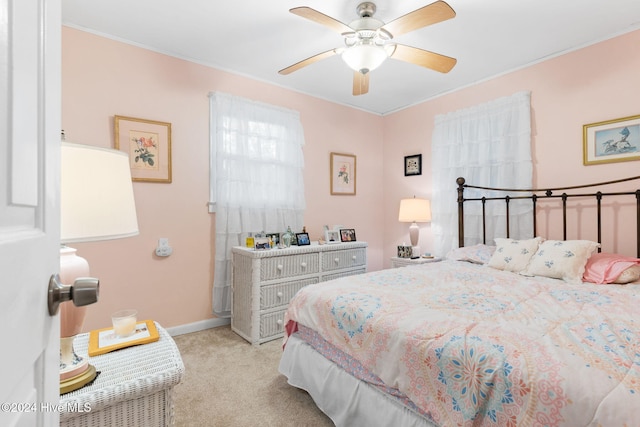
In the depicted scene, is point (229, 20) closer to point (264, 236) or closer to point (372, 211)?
point (264, 236)

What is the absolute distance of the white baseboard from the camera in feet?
9.43

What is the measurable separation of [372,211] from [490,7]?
2649 millimetres

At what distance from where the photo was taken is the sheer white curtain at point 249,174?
3055mm

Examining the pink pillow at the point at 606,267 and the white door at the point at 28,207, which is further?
the pink pillow at the point at 606,267

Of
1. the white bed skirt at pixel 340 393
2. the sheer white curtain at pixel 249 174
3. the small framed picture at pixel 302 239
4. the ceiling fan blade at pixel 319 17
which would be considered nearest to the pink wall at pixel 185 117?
the sheer white curtain at pixel 249 174

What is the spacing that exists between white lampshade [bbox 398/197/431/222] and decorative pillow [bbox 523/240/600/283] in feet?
4.32

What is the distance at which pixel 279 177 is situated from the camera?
11.2ft

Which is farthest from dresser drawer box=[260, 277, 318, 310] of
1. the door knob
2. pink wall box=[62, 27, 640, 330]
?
the door knob

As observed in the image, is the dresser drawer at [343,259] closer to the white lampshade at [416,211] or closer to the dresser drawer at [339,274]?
the dresser drawer at [339,274]

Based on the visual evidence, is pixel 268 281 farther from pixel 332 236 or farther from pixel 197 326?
pixel 332 236

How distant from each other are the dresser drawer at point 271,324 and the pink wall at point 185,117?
2.24 feet

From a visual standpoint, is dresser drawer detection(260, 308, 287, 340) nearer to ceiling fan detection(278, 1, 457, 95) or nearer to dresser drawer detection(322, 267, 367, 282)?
dresser drawer detection(322, 267, 367, 282)

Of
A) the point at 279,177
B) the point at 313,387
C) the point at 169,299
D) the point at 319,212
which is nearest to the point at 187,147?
the point at 279,177

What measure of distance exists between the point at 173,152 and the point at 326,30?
1.68 m
